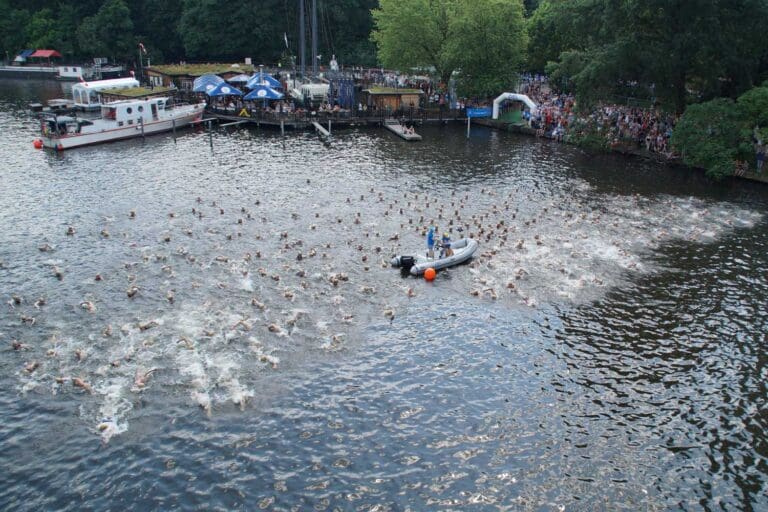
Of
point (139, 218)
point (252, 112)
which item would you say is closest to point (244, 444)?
point (139, 218)

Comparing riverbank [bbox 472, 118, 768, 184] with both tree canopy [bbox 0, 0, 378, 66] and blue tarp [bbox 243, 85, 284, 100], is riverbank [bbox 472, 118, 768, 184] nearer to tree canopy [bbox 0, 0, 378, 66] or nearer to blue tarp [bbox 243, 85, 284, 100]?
blue tarp [bbox 243, 85, 284, 100]

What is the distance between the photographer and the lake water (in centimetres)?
1834

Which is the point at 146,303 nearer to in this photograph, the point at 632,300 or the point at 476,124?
the point at 632,300

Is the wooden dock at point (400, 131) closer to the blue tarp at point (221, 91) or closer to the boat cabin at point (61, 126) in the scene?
the blue tarp at point (221, 91)

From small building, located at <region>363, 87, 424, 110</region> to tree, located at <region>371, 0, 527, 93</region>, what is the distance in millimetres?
3542

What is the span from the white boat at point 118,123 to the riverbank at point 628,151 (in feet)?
112

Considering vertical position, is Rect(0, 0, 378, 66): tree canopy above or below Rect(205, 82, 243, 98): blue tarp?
above

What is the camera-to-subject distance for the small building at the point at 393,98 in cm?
7488

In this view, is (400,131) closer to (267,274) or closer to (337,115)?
(337,115)

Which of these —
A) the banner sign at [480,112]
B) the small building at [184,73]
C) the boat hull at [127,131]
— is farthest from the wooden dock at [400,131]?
the small building at [184,73]

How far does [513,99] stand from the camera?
71.4 metres

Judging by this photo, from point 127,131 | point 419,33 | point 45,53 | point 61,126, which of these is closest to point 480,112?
Answer: point 419,33

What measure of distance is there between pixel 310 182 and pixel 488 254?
18870mm

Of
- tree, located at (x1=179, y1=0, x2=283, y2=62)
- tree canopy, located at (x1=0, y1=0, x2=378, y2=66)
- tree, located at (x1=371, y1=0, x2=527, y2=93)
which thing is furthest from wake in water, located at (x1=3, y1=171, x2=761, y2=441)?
tree canopy, located at (x1=0, y1=0, x2=378, y2=66)
